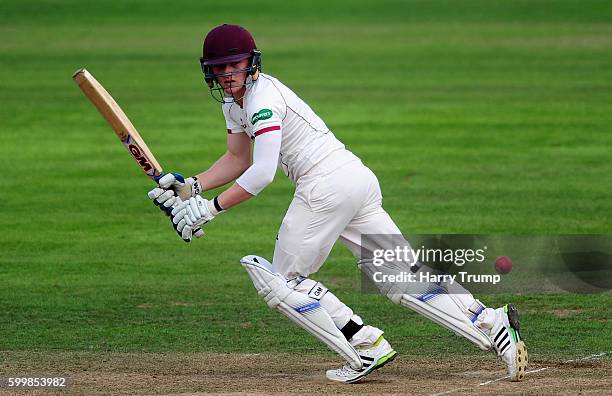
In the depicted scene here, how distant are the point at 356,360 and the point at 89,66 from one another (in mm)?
21818

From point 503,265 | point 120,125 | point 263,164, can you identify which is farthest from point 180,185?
point 503,265

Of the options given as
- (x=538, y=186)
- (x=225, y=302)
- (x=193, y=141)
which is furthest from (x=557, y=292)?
(x=193, y=141)

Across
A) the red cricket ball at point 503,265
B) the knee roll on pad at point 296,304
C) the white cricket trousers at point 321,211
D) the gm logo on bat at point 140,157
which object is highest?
the gm logo on bat at point 140,157

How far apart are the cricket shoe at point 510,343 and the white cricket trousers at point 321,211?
75 cm

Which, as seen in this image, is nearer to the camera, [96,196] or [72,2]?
[96,196]

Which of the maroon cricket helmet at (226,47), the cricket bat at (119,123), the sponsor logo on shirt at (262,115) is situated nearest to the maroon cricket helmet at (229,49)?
the maroon cricket helmet at (226,47)

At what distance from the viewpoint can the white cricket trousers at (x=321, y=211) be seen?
683 cm

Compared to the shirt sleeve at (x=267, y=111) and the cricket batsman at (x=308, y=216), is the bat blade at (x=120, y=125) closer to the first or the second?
the cricket batsman at (x=308, y=216)

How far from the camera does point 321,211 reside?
6.82 meters

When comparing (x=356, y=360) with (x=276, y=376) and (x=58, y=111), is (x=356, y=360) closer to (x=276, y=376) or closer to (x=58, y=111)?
(x=276, y=376)

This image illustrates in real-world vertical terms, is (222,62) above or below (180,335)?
above

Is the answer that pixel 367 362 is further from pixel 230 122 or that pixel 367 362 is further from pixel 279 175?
pixel 279 175

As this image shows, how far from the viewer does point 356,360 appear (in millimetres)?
6941

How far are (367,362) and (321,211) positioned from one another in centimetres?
91
